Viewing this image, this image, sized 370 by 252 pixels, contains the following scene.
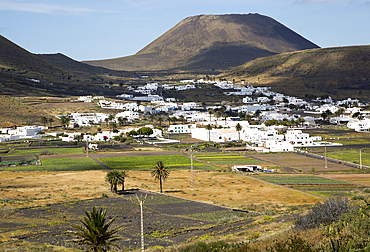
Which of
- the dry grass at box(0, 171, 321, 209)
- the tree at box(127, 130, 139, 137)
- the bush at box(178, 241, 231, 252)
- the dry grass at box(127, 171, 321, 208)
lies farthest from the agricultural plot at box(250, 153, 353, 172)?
the bush at box(178, 241, 231, 252)

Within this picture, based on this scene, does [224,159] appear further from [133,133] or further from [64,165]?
[133,133]

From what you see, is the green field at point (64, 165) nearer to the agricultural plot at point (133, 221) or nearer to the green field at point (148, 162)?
the green field at point (148, 162)

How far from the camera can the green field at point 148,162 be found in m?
79.8

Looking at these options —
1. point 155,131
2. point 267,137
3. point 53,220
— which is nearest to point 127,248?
point 53,220

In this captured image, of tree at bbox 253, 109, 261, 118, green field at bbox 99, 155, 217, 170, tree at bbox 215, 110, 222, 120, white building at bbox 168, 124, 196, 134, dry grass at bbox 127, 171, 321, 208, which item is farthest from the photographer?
tree at bbox 253, 109, 261, 118

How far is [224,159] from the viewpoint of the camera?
303 ft

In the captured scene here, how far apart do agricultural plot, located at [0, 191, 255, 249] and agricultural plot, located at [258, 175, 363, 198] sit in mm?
18164

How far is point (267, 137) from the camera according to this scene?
119250 millimetres

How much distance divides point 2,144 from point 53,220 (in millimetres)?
83817

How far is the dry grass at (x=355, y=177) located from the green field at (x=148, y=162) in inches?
885

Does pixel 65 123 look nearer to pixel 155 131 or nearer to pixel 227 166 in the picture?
pixel 155 131

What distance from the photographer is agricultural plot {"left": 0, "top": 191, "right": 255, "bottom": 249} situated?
3238 centimetres

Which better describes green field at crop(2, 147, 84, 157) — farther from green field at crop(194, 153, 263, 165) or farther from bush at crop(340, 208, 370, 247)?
bush at crop(340, 208, 370, 247)

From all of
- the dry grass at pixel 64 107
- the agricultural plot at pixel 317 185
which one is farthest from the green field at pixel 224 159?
the dry grass at pixel 64 107
